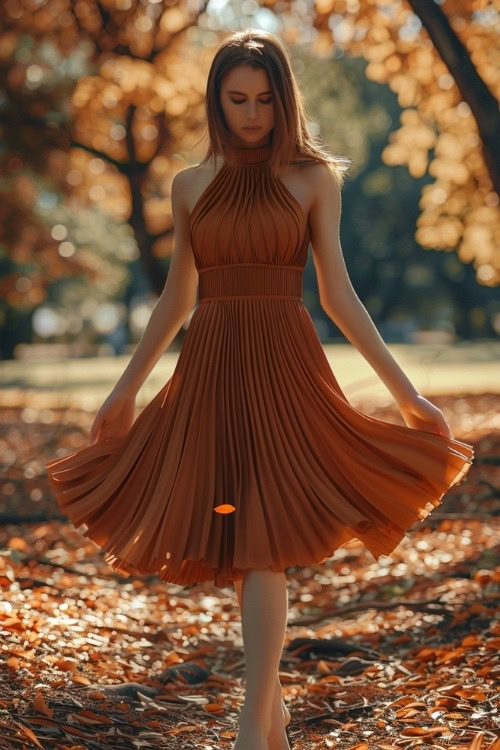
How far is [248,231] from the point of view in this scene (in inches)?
127

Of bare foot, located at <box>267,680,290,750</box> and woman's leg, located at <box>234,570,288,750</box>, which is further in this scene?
bare foot, located at <box>267,680,290,750</box>

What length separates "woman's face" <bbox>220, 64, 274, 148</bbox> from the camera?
3.23 m

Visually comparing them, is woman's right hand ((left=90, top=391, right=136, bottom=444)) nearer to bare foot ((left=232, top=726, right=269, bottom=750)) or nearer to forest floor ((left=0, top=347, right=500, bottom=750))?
forest floor ((left=0, top=347, right=500, bottom=750))

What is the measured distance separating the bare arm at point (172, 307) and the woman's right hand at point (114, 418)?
3 cm

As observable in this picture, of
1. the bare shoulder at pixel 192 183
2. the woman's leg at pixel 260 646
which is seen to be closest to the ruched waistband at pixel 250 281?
the bare shoulder at pixel 192 183

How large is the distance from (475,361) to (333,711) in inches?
1184

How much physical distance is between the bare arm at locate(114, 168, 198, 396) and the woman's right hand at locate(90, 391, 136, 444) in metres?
0.03

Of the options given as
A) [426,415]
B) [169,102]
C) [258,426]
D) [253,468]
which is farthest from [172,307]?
[169,102]

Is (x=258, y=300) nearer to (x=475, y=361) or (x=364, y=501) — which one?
(x=364, y=501)

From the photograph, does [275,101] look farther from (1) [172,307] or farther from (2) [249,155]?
(1) [172,307]

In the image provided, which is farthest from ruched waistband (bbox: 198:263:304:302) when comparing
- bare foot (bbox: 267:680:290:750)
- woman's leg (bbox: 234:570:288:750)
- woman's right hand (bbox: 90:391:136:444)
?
bare foot (bbox: 267:680:290:750)

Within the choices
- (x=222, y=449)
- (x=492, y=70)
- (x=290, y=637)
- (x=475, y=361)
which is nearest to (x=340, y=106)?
(x=475, y=361)

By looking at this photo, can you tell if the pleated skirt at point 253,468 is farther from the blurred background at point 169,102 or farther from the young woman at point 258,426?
the blurred background at point 169,102

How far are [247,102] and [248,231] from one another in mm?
408
